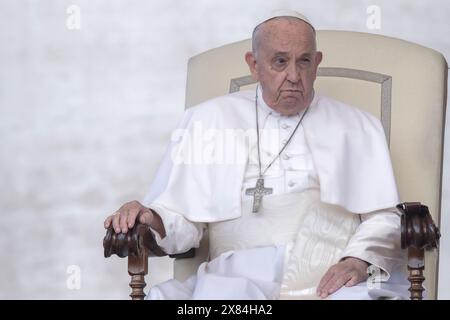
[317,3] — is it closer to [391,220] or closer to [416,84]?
Result: [416,84]

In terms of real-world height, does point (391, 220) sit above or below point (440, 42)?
below

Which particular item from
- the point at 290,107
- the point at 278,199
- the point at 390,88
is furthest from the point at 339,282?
the point at 390,88

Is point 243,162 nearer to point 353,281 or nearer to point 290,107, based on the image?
point 290,107

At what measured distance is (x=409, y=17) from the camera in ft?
21.1

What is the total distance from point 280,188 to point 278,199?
5 cm

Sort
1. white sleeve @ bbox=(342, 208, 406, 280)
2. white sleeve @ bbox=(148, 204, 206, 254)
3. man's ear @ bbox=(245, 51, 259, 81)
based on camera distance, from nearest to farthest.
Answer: white sleeve @ bbox=(342, 208, 406, 280)
white sleeve @ bbox=(148, 204, 206, 254)
man's ear @ bbox=(245, 51, 259, 81)

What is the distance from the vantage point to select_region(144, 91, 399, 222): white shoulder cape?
15.7 feet

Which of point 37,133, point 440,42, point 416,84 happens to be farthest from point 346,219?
point 37,133
